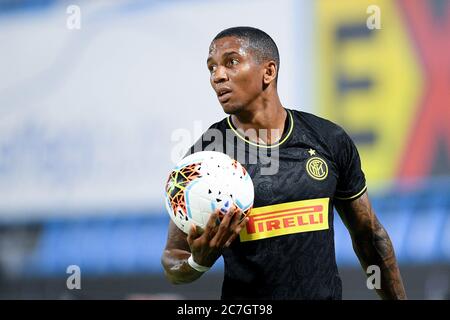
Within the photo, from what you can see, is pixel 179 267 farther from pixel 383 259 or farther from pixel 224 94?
pixel 383 259

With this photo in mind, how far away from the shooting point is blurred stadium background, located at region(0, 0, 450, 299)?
7.77m

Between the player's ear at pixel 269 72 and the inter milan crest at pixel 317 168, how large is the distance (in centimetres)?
50

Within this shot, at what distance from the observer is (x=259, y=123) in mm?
4395

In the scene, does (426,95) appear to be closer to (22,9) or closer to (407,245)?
(407,245)

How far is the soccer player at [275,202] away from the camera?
4074 mm

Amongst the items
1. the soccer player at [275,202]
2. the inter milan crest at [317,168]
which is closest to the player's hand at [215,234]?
the soccer player at [275,202]

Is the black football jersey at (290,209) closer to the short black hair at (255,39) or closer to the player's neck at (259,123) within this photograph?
the player's neck at (259,123)

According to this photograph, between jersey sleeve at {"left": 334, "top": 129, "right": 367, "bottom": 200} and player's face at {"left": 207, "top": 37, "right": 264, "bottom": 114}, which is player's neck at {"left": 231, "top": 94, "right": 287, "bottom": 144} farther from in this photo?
jersey sleeve at {"left": 334, "top": 129, "right": 367, "bottom": 200}

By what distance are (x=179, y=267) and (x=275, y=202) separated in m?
0.63

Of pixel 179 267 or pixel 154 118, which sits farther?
pixel 154 118

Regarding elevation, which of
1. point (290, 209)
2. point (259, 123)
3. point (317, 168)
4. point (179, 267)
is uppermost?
point (259, 123)

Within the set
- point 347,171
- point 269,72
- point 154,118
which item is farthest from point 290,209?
point 154,118

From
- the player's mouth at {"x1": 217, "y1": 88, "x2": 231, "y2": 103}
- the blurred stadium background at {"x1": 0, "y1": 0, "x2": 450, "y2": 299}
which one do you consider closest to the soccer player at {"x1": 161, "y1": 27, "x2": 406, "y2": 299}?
the player's mouth at {"x1": 217, "y1": 88, "x2": 231, "y2": 103}
